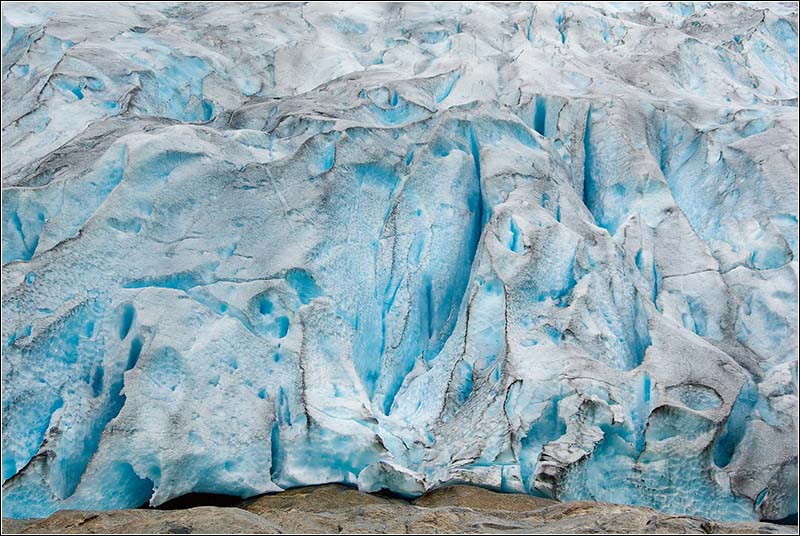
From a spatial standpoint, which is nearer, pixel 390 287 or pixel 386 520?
pixel 386 520

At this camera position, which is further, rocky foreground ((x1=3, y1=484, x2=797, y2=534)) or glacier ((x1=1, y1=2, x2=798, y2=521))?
glacier ((x1=1, y1=2, x2=798, y2=521))

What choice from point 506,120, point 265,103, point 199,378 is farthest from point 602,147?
point 199,378

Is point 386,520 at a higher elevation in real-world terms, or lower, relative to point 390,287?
higher

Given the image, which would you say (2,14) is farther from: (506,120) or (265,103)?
(506,120)

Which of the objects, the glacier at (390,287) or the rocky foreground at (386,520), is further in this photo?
the glacier at (390,287)
